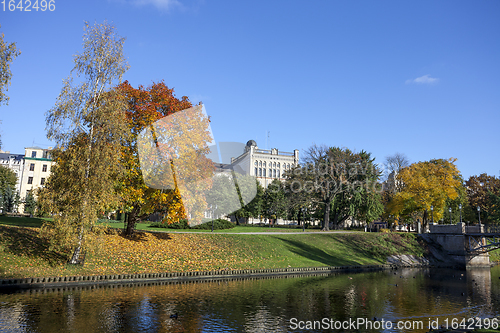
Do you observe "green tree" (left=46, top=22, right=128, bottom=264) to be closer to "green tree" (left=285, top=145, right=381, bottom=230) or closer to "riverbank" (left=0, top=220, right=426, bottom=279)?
"riverbank" (left=0, top=220, right=426, bottom=279)

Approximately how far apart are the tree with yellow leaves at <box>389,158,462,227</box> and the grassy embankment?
8.77 metres

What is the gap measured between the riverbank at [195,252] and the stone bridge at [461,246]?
4.12 m

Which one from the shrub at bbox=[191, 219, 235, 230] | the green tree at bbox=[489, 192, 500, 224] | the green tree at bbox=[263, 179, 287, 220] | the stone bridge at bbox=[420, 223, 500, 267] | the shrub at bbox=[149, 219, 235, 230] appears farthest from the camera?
the green tree at bbox=[263, 179, 287, 220]

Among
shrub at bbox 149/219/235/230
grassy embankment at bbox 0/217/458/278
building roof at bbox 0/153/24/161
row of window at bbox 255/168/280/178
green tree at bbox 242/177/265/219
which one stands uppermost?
row of window at bbox 255/168/280/178

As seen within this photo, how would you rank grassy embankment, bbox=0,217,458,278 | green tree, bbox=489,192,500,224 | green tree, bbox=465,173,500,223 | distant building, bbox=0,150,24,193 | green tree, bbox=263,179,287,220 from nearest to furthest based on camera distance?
grassy embankment, bbox=0,217,458,278
green tree, bbox=489,192,500,224
green tree, bbox=263,179,287,220
green tree, bbox=465,173,500,223
distant building, bbox=0,150,24,193

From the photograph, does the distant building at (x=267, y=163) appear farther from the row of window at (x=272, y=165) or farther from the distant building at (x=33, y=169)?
the distant building at (x=33, y=169)

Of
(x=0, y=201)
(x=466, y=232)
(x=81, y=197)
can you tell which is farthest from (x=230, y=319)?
(x=0, y=201)

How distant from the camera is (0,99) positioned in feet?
81.8

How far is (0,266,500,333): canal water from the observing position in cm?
1705

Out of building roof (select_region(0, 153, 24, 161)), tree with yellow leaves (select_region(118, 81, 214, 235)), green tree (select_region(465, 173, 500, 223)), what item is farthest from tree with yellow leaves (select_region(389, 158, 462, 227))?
building roof (select_region(0, 153, 24, 161))

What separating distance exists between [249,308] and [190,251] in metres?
17.0

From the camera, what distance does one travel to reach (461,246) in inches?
2226

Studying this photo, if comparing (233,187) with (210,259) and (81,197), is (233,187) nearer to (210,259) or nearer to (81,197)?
(210,259)

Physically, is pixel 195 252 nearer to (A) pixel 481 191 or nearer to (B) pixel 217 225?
(B) pixel 217 225
